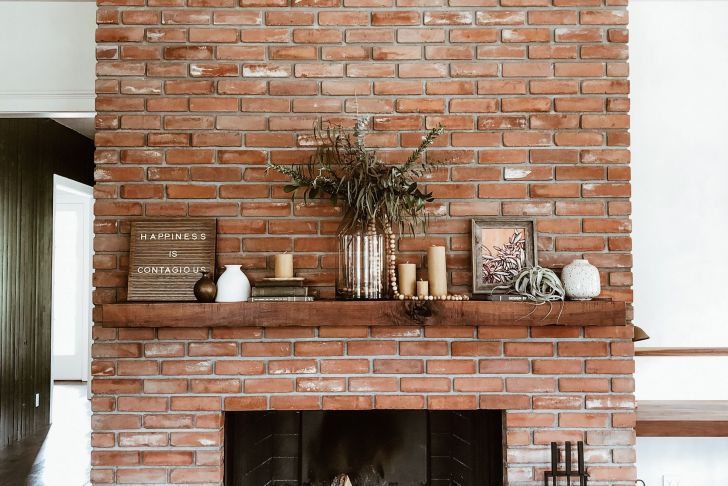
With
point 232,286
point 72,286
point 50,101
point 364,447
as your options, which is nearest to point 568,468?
point 364,447

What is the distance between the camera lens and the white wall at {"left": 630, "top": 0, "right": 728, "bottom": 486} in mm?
2400

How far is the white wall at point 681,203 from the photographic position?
2.40m

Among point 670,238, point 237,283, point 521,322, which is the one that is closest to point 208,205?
point 237,283

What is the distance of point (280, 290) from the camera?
6.11 feet

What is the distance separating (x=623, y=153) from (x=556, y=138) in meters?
0.25

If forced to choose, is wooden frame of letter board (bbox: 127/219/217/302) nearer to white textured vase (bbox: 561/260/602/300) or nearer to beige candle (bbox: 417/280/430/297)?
beige candle (bbox: 417/280/430/297)

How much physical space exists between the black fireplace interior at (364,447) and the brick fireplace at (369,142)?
213 millimetres

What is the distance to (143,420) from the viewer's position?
1946 millimetres

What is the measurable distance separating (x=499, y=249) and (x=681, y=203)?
1061 millimetres

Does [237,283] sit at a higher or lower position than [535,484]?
higher

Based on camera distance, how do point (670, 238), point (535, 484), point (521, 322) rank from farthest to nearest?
1. point (670, 238)
2. point (535, 484)
3. point (521, 322)

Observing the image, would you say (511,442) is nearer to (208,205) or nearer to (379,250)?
(379,250)

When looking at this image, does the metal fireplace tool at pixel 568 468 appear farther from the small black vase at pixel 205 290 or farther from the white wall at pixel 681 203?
the small black vase at pixel 205 290

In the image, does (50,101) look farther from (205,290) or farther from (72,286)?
(72,286)
